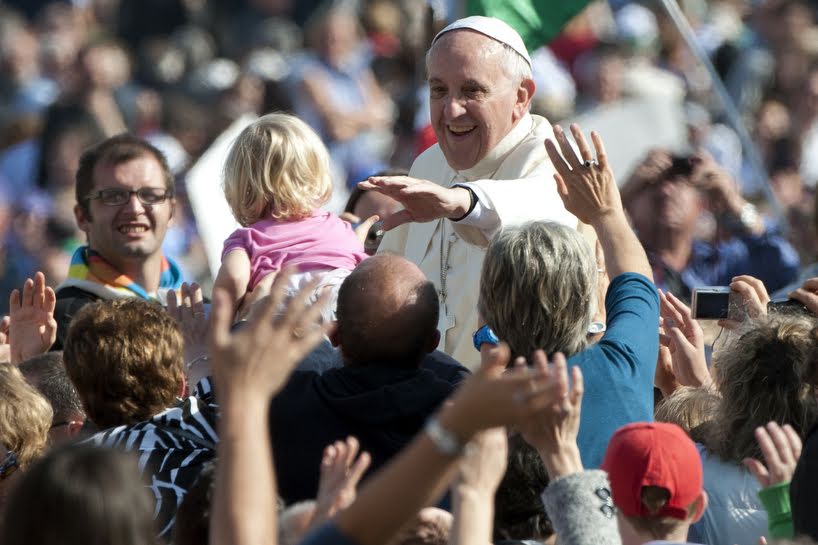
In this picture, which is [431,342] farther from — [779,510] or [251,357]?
[251,357]

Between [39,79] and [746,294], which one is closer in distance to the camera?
[746,294]

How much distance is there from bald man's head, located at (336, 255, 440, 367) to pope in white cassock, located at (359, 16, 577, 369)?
120cm

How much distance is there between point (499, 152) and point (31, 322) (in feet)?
5.57

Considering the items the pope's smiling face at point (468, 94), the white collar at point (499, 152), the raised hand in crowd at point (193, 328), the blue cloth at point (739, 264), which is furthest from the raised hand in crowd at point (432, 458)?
the blue cloth at point (739, 264)

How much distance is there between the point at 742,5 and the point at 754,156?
5974 millimetres

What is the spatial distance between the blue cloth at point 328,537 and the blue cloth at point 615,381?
1323 mm

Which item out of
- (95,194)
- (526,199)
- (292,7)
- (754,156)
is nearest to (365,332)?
(526,199)

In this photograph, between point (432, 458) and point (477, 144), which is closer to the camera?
point (432, 458)

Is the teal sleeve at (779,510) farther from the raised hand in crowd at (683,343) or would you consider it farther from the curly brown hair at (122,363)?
the curly brown hair at (122,363)

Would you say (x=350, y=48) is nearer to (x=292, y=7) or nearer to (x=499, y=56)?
(x=292, y=7)

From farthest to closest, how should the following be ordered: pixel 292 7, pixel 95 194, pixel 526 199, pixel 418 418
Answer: pixel 292 7
pixel 95 194
pixel 526 199
pixel 418 418

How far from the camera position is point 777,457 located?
3479 mm

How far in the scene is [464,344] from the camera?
5.35 metres

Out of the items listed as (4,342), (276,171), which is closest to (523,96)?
(276,171)
